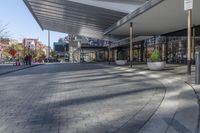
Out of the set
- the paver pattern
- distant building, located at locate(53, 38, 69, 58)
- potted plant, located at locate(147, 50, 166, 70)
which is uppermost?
distant building, located at locate(53, 38, 69, 58)

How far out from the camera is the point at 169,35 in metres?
41.2

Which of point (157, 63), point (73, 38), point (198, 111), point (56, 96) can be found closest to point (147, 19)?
point (157, 63)

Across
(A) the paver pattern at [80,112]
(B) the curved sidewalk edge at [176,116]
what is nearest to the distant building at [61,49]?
(A) the paver pattern at [80,112]

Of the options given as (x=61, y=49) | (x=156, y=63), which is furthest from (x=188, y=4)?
(x=61, y=49)

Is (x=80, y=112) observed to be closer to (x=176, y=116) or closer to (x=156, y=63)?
(x=176, y=116)

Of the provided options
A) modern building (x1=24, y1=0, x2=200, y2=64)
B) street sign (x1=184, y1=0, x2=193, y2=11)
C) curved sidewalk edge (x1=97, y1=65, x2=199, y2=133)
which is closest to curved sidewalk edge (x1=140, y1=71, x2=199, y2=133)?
curved sidewalk edge (x1=97, y1=65, x2=199, y2=133)

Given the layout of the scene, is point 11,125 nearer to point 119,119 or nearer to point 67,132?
point 67,132

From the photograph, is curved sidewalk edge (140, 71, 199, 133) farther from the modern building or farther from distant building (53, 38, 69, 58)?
distant building (53, 38, 69, 58)

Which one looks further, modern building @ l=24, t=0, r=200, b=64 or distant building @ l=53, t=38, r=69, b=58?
distant building @ l=53, t=38, r=69, b=58

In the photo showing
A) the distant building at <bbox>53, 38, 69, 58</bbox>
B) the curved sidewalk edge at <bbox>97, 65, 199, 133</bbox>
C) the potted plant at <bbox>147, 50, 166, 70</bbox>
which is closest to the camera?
the curved sidewalk edge at <bbox>97, 65, 199, 133</bbox>

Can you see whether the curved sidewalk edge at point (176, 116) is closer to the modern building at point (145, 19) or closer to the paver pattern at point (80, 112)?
the paver pattern at point (80, 112)

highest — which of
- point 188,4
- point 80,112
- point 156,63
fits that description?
point 188,4

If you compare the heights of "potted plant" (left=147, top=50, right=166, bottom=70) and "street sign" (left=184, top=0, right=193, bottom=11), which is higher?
"street sign" (left=184, top=0, right=193, bottom=11)

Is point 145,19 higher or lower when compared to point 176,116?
higher
